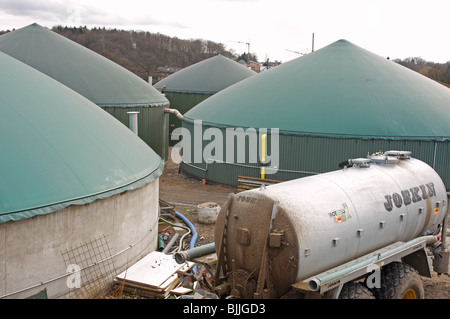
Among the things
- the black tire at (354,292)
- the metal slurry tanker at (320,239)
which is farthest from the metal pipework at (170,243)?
the black tire at (354,292)

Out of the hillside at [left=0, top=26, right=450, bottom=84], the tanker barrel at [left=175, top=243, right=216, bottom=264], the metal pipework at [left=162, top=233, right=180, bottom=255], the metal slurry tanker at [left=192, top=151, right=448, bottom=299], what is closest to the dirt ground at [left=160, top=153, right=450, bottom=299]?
the metal pipework at [left=162, top=233, right=180, bottom=255]

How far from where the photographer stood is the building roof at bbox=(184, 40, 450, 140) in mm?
27719

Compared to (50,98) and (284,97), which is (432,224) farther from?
(284,97)

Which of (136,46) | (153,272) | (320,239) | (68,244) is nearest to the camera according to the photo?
(320,239)

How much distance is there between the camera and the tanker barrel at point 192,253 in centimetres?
1111

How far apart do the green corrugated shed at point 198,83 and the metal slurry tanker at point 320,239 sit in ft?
126

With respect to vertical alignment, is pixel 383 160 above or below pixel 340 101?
below

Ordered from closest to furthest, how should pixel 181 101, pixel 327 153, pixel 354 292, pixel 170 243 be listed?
pixel 354 292 → pixel 170 243 → pixel 327 153 → pixel 181 101

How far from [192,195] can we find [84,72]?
490 inches

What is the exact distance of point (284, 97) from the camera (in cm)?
3034

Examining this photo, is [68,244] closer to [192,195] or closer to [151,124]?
[192,195]

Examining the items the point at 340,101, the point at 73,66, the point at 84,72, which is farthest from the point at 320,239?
the point at 73,66

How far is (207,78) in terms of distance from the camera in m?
52.1

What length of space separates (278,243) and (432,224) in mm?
7315
